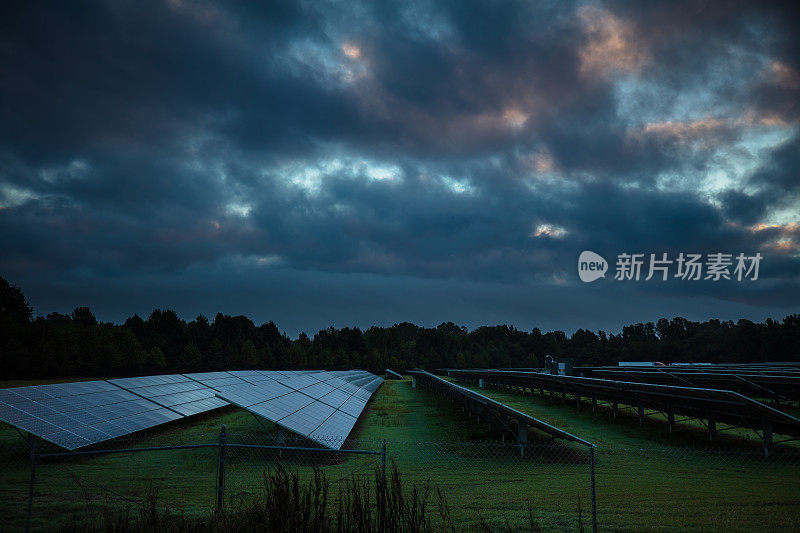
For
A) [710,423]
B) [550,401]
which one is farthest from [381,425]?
[550,401]

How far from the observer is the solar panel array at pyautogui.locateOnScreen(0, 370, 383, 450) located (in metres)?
14.9

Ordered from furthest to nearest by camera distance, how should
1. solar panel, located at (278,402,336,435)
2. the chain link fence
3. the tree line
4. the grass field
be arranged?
1. the tree line
2. solar panel, located at (278,402,336,435)
3. the grass field
4. the chain link fence

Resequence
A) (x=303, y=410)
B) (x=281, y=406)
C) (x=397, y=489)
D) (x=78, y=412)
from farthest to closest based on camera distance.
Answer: (x=303, y=410) → (x=281, y=406) → (x=78, y=412) → (x=397, y=489)

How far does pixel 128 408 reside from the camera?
1933 cm

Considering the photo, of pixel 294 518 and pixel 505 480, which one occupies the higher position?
pixel 294 518

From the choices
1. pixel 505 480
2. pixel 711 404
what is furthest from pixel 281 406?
pixel 711 404

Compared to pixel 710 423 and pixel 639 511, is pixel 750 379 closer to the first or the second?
pixel 710 423

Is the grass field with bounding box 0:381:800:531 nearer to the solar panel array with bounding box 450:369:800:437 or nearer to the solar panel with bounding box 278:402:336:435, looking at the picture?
the solar panel with bounding box 278:402:336:435

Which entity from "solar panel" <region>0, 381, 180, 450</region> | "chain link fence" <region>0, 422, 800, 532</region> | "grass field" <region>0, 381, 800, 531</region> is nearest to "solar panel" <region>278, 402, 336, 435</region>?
"chain link fence" <region>0, 422, 800, 532</region>

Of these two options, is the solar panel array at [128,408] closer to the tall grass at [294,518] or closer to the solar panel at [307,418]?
the solar panel at [307,418]

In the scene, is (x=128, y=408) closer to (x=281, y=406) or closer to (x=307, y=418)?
(x=281, y=406)

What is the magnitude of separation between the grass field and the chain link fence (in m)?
0.05

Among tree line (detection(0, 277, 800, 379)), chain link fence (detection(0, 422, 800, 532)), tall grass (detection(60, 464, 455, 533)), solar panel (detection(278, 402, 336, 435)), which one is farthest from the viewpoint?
tree line (detection(0, 277, 800, 379))

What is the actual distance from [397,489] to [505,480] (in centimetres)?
611
